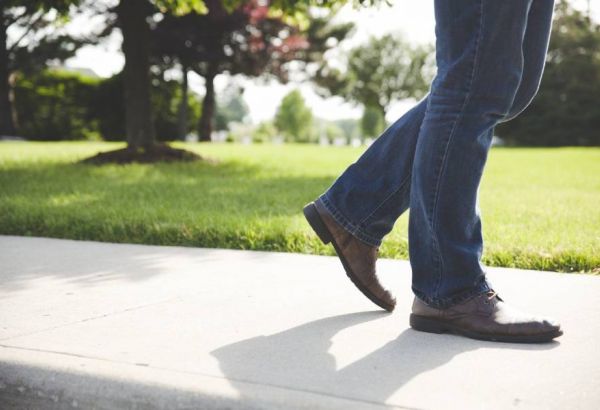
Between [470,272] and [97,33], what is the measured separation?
23517 mm

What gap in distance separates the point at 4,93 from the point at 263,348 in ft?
73.5

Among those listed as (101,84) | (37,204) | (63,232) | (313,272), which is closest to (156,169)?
(37,204)

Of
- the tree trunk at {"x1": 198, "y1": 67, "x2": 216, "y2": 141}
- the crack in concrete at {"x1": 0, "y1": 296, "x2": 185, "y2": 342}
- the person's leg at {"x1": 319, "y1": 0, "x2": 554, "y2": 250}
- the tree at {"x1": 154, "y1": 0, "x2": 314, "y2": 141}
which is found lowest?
the crack in concrete at {"x1": 0, "y1": 296, "x2": 185, "y2": 342}

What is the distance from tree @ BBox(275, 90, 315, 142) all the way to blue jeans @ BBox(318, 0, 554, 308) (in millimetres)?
59646

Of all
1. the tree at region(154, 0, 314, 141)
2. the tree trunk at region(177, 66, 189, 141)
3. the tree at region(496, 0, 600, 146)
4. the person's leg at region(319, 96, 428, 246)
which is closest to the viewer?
the person's leg at region(319, 96, 428, 246)

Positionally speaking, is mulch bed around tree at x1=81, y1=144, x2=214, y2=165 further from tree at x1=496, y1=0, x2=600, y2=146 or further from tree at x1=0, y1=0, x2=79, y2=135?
tree at x1=496, y1=0, x2=600, y2=146

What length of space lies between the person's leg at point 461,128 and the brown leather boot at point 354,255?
17 centimetres

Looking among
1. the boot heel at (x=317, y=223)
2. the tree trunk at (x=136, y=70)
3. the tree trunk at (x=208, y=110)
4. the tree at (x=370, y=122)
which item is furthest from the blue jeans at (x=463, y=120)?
the tree at (x=370, y=122)

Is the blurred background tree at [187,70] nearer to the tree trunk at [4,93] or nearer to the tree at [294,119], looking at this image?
the tree trunk at [4,93]

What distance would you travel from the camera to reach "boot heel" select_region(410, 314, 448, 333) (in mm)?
1754

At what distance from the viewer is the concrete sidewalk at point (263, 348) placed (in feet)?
4.25

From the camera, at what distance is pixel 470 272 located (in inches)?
69.5

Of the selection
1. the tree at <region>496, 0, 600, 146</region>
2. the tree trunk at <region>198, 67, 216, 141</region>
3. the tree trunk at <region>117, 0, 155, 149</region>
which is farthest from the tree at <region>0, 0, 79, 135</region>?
the tree at <region>496, 0, 600, 146</region>

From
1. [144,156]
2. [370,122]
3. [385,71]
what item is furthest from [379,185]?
[370,122]
